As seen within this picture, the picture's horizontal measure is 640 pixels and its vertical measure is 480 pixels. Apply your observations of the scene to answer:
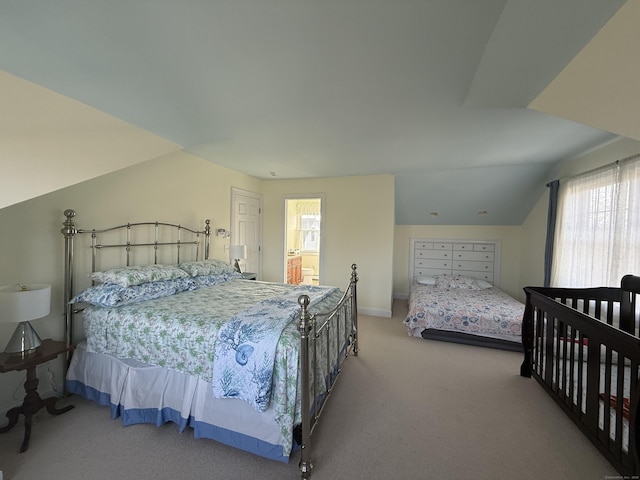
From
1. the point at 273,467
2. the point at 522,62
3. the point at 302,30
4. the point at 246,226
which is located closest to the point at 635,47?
the point at 522,62

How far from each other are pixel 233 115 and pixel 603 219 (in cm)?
395

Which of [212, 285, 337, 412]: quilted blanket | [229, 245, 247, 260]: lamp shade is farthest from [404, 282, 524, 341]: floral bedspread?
[229, 245, 247, 260]: lamp shade

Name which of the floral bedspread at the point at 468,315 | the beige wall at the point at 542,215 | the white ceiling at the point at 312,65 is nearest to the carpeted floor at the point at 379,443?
the floral bedspread at the point at 468,315

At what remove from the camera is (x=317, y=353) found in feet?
6.04

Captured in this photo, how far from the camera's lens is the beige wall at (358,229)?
443 centimetres

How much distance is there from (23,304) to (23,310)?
0.04m

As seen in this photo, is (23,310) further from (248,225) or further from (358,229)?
(358,229)

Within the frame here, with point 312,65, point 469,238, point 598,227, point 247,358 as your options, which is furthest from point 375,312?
point 312,65

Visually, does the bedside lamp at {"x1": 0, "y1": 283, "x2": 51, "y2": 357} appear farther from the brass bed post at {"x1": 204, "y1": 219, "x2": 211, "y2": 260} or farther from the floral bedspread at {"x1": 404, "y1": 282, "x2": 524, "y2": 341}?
the floral bedspread at {"x1": 404, "y1": 282, "x2": 524, "y2": 341}

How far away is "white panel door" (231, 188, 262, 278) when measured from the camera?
4324 millimetres

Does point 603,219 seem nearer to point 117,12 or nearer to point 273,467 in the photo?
point 273,467

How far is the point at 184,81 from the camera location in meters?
1.65

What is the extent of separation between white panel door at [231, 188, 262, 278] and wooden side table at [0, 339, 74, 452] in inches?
101

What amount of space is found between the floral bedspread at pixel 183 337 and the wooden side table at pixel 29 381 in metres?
0.26
